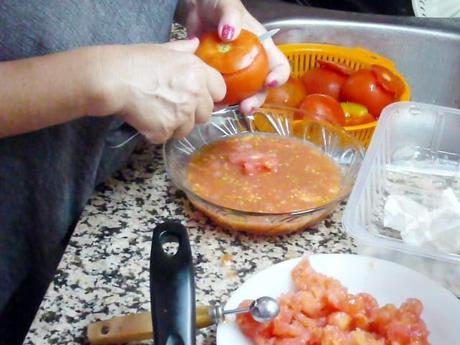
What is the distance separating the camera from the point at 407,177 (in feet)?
3.22

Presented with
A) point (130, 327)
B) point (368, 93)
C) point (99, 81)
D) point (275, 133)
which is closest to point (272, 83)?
point (275, 133)

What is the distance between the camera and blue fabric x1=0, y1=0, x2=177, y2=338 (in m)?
0.88

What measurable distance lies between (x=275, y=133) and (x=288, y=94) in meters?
0.11

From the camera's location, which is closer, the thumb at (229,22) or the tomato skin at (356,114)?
the thumb at (229,22)

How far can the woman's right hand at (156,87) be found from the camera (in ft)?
2.60

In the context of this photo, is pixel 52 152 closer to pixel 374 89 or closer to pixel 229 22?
pixel 229 22

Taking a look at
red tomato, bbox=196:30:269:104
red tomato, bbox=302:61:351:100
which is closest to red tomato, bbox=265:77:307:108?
red tomato, bbox=302:61:351:100

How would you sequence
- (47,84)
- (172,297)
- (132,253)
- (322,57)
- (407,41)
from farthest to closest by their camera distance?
1. (407,41)
2. (322,57)
3. (132,253)
4. (47,84)
5. (172,297)

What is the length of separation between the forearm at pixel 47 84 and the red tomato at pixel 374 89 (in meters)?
0.52

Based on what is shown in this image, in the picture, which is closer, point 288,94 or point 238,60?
point 238,60

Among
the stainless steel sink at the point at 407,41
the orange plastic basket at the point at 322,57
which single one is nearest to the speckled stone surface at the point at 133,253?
the orange plastic basket at the point at 322,57

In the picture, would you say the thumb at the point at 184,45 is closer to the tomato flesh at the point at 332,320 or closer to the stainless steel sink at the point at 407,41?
the tomato flesh at the point at 332,320

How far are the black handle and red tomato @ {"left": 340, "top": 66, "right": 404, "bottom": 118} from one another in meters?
0.53

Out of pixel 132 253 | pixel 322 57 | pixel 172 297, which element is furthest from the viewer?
pixel 322 57
